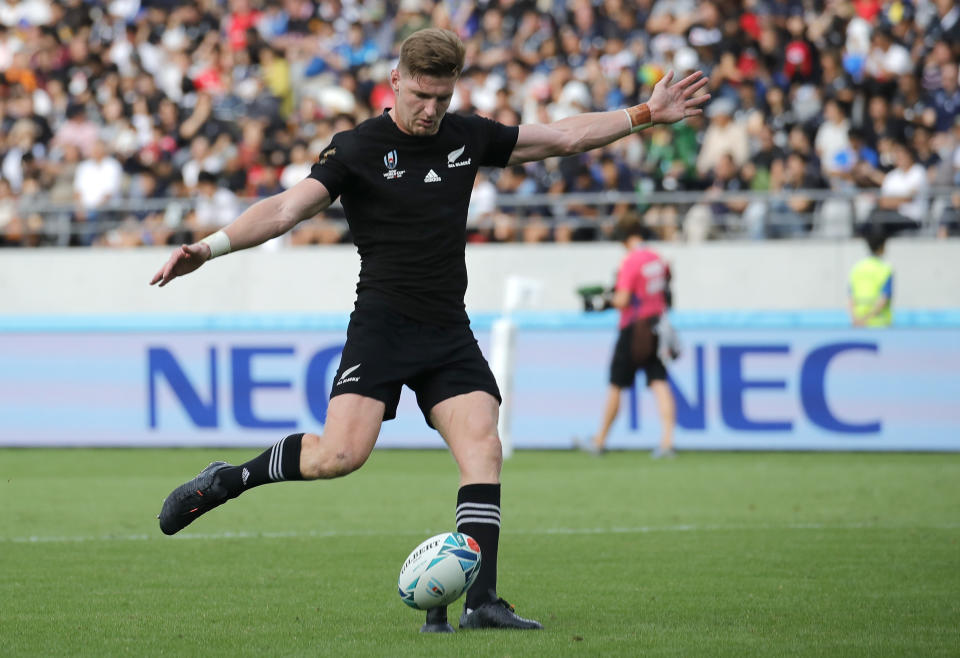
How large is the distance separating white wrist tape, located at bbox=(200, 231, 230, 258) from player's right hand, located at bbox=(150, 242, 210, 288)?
0.05 meters

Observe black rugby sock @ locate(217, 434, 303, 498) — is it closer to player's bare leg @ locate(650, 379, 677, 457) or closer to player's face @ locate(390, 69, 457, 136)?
player's face @ locate(390, 69, 457, 136)

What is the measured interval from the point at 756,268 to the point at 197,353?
7197 mm

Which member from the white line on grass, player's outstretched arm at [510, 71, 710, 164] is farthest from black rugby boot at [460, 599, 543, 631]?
the white line on grass

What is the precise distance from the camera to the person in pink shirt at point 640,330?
1489cm

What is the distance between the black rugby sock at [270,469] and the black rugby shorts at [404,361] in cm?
28

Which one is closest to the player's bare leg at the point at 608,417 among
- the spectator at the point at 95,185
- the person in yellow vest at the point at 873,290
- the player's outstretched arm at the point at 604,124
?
the person in yellow vest at the point at 873,290

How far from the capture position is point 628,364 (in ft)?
49.0

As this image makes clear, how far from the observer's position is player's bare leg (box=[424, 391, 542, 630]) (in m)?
6.39

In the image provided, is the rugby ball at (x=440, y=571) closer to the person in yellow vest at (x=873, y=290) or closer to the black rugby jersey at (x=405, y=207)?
the black rugby jersey at (x=405, y=207)

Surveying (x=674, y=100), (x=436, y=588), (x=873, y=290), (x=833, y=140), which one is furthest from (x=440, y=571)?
(x=833, y=140)

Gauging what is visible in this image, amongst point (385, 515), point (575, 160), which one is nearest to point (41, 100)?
point (575, 160)

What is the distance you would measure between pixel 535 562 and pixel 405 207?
2.83 meters

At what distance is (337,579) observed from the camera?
7.94m

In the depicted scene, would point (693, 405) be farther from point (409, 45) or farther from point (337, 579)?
point (409, 45)
